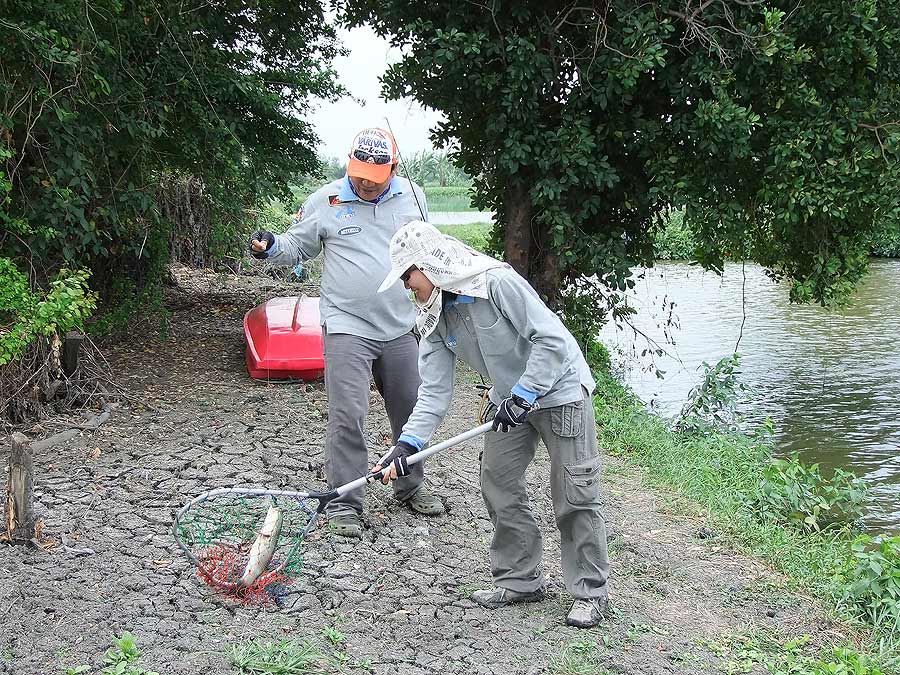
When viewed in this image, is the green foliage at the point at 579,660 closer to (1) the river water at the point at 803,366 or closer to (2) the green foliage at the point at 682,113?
(1) the river water at the point at 803,366

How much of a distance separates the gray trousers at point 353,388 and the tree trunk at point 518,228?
191 inches

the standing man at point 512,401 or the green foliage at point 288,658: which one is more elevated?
the standing man at point 512,401

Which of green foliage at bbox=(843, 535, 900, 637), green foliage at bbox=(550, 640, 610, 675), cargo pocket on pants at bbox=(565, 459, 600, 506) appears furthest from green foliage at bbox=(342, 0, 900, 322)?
green foliage at bbox=(550, 640, 610, 675)

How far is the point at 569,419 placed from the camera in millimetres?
3969

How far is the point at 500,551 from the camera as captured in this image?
4.30 m

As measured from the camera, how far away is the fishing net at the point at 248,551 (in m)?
4.04

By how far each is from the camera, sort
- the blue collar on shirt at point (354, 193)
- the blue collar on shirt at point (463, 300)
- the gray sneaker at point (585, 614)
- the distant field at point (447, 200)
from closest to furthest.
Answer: the blue collar on shirt at point (463, 300)
the gray sneaker at point (585, 614)
the blue collar on shirt at point (354, 193)
the distant field at point (447, 200)

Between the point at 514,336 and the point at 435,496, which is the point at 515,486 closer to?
the point at 514,336

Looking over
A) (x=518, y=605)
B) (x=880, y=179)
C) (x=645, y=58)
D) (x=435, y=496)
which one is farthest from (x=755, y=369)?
(x=518, y=605)

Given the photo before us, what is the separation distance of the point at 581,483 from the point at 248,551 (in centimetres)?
171

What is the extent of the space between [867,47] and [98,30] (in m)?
6.42

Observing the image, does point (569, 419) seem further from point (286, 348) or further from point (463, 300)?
point (286, 348)

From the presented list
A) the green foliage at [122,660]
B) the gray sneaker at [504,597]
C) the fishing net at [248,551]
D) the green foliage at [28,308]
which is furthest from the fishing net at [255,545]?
the green foliage at [28,308]

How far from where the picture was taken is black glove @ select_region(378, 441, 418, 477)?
12.8 feet
